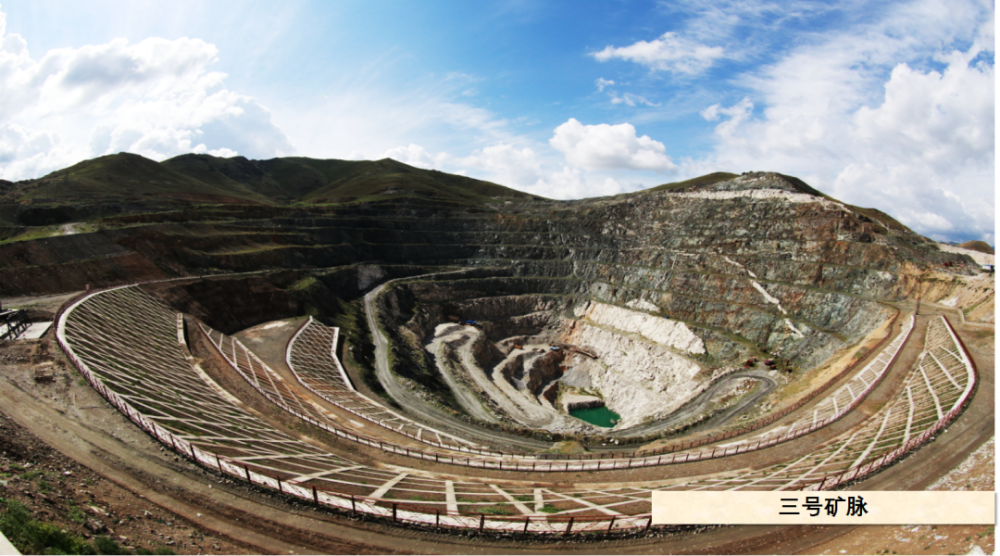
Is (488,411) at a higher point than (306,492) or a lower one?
lower

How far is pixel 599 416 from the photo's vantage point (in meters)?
68.2

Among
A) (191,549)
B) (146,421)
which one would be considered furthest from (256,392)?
(191,549)

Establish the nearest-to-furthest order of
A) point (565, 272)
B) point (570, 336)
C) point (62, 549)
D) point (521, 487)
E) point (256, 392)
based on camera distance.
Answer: point (62, 549)
point (521, 487)
point (256, 392)
point (570, 336)
point (565, 272)

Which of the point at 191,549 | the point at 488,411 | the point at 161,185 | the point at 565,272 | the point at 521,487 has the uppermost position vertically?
the point at 161,185

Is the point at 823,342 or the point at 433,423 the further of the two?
the point at 823,342

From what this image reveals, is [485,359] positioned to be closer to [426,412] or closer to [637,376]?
[637,376]

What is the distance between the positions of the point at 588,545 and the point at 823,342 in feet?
194

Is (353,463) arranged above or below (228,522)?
below

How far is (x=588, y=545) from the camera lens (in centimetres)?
1798

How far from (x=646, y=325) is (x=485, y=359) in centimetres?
3051

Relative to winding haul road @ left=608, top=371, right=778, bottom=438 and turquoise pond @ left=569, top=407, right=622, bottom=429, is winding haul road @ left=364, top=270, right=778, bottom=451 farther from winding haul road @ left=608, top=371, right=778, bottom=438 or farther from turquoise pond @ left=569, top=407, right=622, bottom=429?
turquoise pond @ left=569, top=407, right=622, bottom=429

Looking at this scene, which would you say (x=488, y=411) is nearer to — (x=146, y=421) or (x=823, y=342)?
(x=146, y=421)

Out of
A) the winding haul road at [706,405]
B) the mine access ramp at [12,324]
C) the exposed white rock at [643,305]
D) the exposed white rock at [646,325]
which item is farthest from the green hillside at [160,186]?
the winding haul road at [706,405]

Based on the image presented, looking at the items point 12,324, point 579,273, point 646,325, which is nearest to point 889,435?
point 646,325
